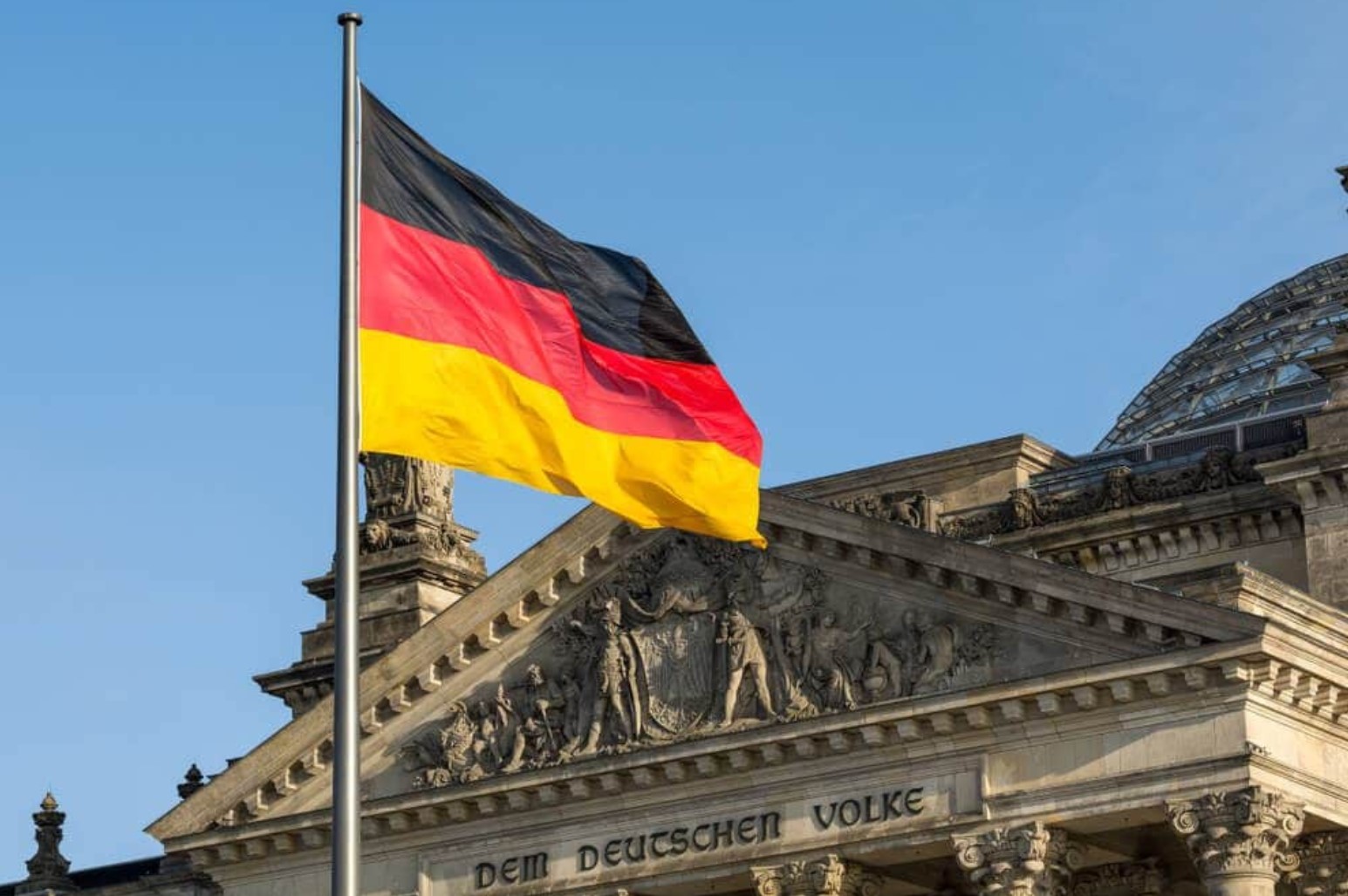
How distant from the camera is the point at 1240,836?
49156 mm

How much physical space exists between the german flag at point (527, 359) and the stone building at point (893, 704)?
631 inches

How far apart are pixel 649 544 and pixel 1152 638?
1035cm

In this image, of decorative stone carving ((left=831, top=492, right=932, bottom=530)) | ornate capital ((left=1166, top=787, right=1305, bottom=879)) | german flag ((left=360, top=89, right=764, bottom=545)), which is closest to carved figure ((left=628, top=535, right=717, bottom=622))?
decorative stone carving ((left=831, top=492, right=932, bottom=530))

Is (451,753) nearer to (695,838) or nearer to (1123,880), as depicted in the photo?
(695,838)

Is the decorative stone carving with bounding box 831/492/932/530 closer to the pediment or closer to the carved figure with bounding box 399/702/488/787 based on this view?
the pediment

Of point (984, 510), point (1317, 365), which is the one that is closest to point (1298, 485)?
point (1317, 365)

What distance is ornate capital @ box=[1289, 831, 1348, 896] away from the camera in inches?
2066

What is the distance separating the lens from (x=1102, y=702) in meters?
51.3

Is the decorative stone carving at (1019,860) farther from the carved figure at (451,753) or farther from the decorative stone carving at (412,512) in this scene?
the decorative stone carving at (412,512)

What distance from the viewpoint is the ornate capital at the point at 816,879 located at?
5328 cm

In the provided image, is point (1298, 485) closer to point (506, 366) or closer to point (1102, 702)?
point (1102, 702)

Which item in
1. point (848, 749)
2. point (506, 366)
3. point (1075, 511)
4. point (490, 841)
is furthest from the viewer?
point (1075, 511)

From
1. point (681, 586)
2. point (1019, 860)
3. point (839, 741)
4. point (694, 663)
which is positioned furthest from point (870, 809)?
point (681, 586)

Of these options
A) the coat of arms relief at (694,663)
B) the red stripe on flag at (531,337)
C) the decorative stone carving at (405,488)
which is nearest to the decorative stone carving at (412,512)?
the decorative stone carving at (405,488)
